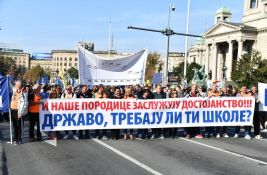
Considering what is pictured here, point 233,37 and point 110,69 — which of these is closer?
point 110,69

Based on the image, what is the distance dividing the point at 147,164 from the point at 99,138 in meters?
4.17

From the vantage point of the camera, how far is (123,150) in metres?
11.1

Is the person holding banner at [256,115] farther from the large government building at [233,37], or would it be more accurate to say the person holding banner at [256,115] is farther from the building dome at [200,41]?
the building dome at [200,41]

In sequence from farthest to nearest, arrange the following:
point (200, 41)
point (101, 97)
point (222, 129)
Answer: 1. point (200, 41)
2. point (222, 129)
3. point (101, 97)

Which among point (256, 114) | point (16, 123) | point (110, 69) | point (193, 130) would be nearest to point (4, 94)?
point (16, 123)

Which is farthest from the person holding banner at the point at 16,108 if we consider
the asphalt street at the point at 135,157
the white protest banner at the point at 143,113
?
the white protest banner at the point at 143,113

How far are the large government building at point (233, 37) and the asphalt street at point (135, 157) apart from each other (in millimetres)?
73862

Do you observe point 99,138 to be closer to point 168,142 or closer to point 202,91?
point 168,142

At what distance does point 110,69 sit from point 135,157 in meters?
4.85

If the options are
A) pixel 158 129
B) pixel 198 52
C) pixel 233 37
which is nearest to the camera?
pixel 158 129

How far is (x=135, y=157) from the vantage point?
10094mm

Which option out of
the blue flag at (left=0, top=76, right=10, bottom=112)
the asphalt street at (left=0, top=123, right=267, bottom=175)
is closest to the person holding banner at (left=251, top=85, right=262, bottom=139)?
the asphalt street at (left=0, top=123, right=267, bottom=175)

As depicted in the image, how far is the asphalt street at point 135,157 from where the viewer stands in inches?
341

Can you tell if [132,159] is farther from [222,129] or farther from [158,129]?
[222,129]
